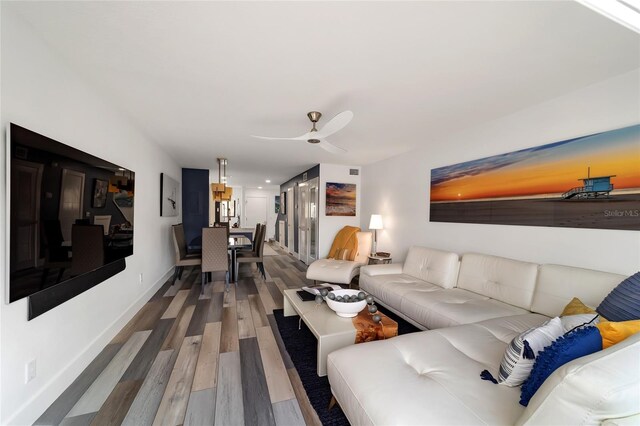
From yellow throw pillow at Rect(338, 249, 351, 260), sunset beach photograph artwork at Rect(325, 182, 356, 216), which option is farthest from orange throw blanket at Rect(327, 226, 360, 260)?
sunset beach photograph artwork at Rect(325, 182, 356, 216)

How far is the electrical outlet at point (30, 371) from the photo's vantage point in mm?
1354

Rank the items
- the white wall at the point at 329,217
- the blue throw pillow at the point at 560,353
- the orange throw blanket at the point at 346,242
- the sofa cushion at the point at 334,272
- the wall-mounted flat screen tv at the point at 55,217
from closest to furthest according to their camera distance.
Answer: the blue throw pillow at the point at 560,353 → the wall-mounted flat screen tv at the point at 55,217 → the sofa cushion at the point at 334,272 → the orange throw blanket at the point at 346,242 → the white wall at the point at 329,217

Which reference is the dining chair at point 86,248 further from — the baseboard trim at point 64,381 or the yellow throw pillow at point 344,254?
the yellow throw pillow at point 344,254

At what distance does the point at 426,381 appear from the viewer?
1.14 metres

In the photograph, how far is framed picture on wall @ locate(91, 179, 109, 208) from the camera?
1878 millimetres

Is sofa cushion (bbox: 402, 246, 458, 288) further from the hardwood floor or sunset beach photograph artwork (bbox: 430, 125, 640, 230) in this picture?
the hardwood floor

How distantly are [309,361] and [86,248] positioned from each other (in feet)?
6.43

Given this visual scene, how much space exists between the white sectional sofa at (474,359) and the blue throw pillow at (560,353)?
0.11m

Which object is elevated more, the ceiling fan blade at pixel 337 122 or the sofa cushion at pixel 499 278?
the ceiling fan blade at pixel 337 122

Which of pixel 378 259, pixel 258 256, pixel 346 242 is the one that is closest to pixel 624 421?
pixel 378 259

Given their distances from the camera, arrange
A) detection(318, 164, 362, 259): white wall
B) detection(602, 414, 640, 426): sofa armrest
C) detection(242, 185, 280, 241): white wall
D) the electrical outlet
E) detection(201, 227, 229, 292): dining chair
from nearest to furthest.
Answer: detection(602, 414, 640, 426): sofa armrest, the electrical outlet, detection(201, 227, 229, 292): dining chair, detection(318, 164, 362, 259): white wall, detection(242, 185, 280, 241): white wall

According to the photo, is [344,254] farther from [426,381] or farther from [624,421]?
[624,421]

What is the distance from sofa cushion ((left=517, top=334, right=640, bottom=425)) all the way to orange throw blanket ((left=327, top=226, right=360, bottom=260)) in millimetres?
3365

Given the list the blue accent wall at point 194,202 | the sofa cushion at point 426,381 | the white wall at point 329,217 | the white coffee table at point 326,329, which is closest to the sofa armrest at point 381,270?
the white coffee table at point 326,329
